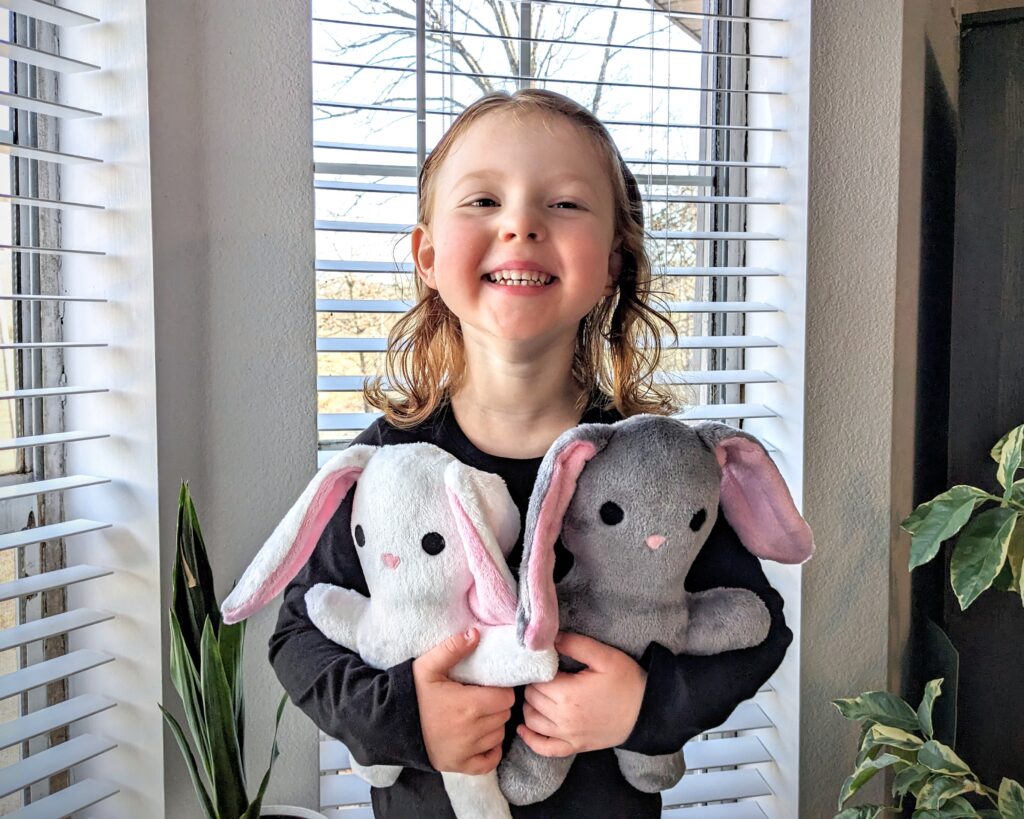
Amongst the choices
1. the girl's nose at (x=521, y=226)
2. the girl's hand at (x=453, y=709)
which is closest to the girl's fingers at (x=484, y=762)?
the girl's hand at (x=453, y=709)

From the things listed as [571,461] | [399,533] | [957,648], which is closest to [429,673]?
[399,533]

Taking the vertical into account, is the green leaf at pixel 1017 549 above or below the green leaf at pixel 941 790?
above

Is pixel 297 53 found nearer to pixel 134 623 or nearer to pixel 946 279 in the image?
pixel 134 623

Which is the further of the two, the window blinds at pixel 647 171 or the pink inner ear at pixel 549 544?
the window blinds at pixel 647 171

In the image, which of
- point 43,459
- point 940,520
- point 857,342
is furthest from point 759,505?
point 43,459

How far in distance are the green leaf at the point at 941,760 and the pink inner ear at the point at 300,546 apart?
0.93 m

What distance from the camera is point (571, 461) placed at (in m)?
0.83

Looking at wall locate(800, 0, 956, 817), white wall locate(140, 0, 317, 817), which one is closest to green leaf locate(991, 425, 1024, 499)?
wall locate(800, 0, 956, 817)

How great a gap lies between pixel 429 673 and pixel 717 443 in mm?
345

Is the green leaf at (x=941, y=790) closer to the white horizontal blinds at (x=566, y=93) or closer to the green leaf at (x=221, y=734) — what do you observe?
the white horizontal blinds at (x=566, y=93)

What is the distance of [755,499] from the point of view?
35.3 inches

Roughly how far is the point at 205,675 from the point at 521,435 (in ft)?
1.60

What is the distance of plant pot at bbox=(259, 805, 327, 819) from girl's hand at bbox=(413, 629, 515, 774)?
579mm

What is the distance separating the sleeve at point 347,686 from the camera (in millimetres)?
836
